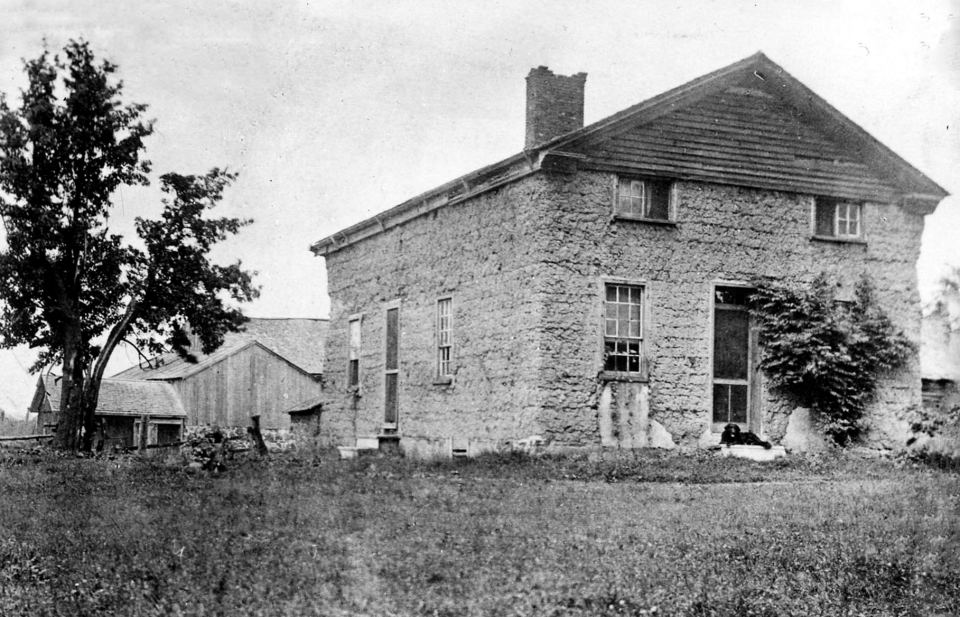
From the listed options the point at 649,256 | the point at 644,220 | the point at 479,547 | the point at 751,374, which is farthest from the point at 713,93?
the point at 479,547

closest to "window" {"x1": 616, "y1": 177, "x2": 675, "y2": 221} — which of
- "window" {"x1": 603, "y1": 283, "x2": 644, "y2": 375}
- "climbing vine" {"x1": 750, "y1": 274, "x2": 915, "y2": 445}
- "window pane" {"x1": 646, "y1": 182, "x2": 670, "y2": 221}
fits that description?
"window pane" {"x1": 646, "y1": 182, "x2": 670, "y2": 221}

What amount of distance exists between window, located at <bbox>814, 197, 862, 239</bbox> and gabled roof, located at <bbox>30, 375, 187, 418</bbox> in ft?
104

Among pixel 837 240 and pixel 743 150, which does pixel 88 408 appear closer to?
pixel 743 150

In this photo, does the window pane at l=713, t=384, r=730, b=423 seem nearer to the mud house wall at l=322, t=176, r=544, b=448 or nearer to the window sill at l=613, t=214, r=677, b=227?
the window sill at l=613, t=214, r=677, b=227

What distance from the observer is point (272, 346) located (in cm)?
4919

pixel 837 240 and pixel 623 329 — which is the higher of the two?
pixel 837 240

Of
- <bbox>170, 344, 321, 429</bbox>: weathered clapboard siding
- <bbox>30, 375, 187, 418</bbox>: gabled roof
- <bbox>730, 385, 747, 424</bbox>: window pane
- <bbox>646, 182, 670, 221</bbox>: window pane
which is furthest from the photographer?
<bbox>170, 344, 321, 429</bbox>: weathered clapboard siding

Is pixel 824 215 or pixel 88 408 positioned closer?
pixel 824 215

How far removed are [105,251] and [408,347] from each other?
8.33 meters

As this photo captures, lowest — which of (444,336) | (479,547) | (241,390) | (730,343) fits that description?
(479,547)

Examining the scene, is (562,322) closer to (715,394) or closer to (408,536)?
(715,394)

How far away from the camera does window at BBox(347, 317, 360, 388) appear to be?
27.6 m

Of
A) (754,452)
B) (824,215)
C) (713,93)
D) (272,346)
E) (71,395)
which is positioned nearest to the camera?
(754,452)

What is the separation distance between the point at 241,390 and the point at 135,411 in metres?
4.57
